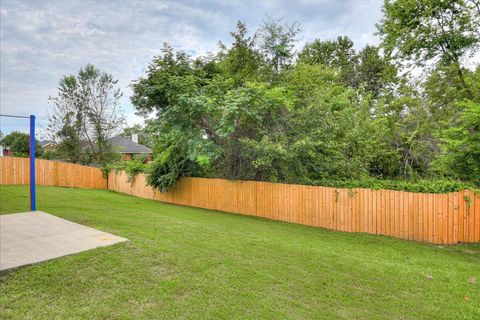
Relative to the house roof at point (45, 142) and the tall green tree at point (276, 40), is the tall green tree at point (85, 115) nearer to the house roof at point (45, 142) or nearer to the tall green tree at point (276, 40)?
the house roof at point (45, 142)

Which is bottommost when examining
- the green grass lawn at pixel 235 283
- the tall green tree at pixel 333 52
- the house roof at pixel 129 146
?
the green grass lawn at pixel 235 283

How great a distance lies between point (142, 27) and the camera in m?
11.1

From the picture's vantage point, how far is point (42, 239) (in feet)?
16.2

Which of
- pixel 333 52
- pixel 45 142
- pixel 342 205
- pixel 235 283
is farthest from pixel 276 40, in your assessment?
pixel 45 142

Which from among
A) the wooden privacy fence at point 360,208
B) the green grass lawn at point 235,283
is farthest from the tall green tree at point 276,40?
the green grass lawn at point 235,283

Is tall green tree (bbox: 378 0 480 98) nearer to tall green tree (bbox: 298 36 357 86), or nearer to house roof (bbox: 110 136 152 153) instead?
tall green tree (bbox: 298 36 357 86)

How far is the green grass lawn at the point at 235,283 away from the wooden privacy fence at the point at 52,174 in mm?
12304

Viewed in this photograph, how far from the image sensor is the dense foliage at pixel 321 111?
31.9 feet

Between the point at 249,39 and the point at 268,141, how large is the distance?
596cm

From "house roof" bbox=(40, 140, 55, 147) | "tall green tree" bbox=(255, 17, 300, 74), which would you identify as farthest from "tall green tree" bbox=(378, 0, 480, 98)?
"house roof" bbox=(40, 140, 55, 147)

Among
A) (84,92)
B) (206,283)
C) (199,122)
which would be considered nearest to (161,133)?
(199,122)

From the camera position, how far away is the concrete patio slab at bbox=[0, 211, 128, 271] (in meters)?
4.09

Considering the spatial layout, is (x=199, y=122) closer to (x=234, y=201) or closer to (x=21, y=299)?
(x=234, y=201)

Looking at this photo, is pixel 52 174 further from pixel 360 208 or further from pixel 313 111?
pixel 360 208
